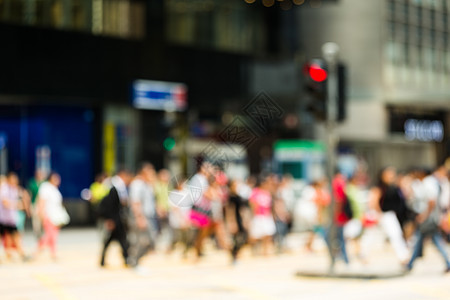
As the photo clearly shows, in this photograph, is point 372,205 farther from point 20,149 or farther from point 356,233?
point 20,149

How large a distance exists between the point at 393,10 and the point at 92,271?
29064mm

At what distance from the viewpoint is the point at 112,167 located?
2866 cm

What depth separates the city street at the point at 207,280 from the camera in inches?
444

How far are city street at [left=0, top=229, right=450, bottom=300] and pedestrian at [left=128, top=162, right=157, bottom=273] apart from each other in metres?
0.36

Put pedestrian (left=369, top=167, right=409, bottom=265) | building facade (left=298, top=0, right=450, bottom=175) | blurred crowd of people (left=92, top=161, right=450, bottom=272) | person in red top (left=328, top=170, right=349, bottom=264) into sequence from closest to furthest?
pedestrian (left=369, top=167, right=409, bottom=265) < blurred crowd of people (left=92, top=161, right=450, bottom=272) < person in red top (left=328, top=170, right=349, bottom=264) < building facade (left=298, top=0, right=450, bottom=175)

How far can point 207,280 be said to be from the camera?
525 inches

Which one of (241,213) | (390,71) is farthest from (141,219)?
(390,71)

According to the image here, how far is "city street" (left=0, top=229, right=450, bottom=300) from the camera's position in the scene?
444 inches

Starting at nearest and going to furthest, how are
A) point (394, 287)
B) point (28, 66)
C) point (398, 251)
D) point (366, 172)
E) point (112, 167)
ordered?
point (394, 287)
point (398, 251)
point (28, 66)
point (112, 167)
point (366, 172)

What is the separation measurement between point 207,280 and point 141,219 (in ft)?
7.60

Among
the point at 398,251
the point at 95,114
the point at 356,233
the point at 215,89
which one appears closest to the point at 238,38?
the point at 215,89

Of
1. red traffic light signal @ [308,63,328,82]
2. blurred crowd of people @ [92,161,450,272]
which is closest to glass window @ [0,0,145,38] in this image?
blurred crowd of people @ [92,161,450,272]

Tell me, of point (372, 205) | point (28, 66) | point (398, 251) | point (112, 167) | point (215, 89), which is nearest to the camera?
point (398, 251)

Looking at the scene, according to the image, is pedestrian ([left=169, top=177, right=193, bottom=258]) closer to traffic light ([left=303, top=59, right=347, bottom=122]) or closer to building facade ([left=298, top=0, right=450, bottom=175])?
traffic light ([left=303, top=59, right=347, bottom=122])
